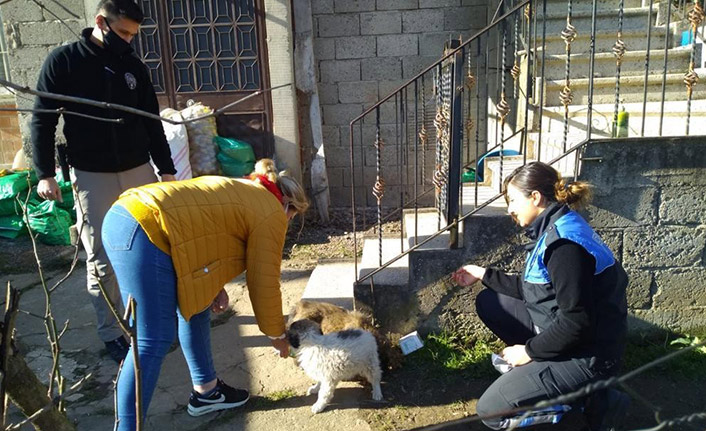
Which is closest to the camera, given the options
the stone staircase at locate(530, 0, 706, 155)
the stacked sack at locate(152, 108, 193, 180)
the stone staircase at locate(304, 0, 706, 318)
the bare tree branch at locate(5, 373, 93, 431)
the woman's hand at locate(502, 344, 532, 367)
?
the bare tree branch at locate(5, 373, 93, 431)

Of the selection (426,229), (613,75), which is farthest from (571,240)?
(613,75)

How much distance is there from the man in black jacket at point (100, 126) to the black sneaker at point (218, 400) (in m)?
0.80

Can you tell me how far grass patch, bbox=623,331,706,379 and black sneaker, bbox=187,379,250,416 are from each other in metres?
2.33

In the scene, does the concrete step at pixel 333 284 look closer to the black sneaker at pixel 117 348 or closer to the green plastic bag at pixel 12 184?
the black sneaker at pixel 117 348

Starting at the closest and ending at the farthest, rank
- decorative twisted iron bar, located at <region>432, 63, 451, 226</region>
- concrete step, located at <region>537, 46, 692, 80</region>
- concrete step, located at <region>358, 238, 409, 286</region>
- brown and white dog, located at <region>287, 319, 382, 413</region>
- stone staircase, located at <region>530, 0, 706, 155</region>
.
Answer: brown and white dog, located at <region>287, 319, 382, 413</region> < concrete step, located at <region>358, 238, 409, 286</region> < decorative twisted iron bar, located at <region>432, 63, 451, 226</region> < stone staircase, located at <region>530, 0, 706, 155</region> < concrete step, located at <region>537, 46, 692, 80</region>

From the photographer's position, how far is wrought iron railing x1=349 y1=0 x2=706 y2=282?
11.0ft

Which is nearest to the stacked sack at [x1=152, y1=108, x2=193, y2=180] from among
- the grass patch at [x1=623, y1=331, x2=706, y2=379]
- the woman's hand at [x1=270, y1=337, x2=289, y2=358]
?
the woman's hand at [x1=270, y1=337, x2=289, y2=358]

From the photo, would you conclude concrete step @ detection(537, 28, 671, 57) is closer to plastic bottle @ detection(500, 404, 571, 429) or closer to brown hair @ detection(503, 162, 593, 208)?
brown hair @ detection(503, 162, 593, 208)

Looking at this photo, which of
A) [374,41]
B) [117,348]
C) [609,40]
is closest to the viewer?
[117,348]

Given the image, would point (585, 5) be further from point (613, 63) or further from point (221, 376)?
point (221, 376)

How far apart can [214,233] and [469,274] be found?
1553 mm

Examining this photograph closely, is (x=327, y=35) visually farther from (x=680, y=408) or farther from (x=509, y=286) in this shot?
(x=680, y=408)

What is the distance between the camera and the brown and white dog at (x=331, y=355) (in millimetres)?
2936

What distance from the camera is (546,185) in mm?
2607
